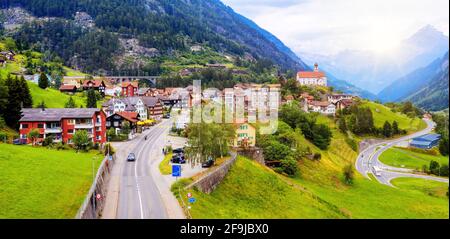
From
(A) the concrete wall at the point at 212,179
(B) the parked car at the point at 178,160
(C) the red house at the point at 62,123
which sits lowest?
(A) the concrete wall at the point at 212,179

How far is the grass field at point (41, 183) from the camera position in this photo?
12203mm

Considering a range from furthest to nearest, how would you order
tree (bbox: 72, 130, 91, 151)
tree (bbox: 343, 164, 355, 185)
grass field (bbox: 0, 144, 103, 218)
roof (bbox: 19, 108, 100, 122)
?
tree (bbox: 343, 164, 355, 185) → roof (bbox: 19, 108, 100, 122) → tree (bbox: 72, 130, 91, 151) → grass field (bbox: 0, 144, 103, 218)

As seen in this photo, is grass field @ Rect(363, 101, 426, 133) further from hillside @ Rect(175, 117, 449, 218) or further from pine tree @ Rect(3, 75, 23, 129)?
pine tree @ Rect(3, 75, 23, 129)

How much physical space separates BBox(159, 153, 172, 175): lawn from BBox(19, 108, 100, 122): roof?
6910 millimetres

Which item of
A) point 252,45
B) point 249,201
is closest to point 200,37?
point 252,45

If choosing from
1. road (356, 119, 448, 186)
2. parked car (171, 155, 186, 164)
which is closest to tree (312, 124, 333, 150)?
road (356, 119, 448, 186)

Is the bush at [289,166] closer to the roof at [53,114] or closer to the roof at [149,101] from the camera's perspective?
the roof at [53,114]

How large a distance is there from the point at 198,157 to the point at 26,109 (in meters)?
12.9

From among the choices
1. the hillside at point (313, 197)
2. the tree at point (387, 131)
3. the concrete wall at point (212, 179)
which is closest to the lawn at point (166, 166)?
the concrete wall at point (212, 179)

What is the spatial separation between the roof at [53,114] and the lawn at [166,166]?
6910 mm

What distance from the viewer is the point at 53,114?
27234 millimetres

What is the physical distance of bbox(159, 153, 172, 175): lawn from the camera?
20416mm

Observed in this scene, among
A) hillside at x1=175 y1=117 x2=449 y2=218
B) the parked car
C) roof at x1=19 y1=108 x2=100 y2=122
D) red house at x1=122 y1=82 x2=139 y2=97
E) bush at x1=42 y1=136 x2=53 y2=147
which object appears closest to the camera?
hillside at x1=175 y1=117 x2=449 y2=218
